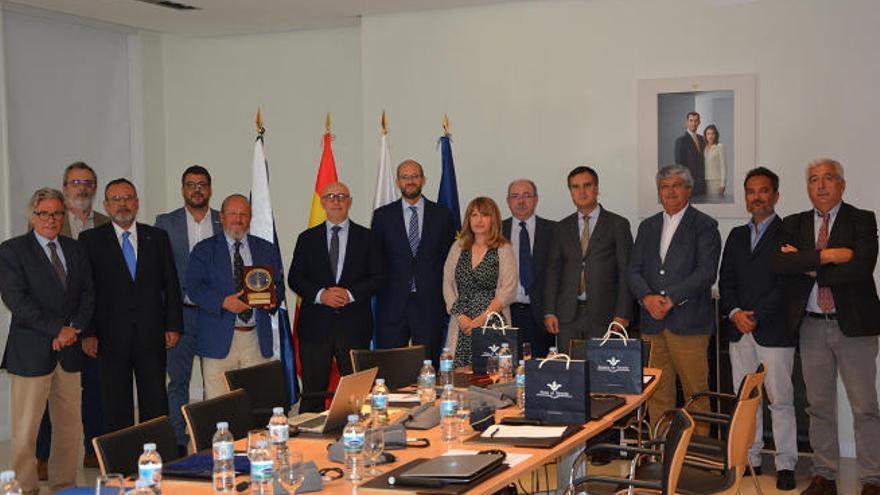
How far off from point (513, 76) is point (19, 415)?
184 inches

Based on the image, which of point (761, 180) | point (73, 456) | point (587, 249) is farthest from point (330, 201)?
point (761, 180)

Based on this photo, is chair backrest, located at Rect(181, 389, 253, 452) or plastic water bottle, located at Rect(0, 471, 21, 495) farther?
chair backrest, located at Rect(181, 389, 253, 452)

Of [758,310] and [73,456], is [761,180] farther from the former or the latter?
[73,456]

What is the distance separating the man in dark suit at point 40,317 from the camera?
6.57 meters

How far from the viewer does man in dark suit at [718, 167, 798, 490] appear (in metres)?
7.03

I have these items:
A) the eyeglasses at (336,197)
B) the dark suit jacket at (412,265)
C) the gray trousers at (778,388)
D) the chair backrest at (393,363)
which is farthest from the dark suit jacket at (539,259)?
the chair backrest at (393,363)

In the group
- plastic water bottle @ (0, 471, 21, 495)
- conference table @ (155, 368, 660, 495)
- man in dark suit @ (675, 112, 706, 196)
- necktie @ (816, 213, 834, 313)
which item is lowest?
conference table @ (155, 368, 660, 495)

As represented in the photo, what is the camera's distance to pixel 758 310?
707 centimetres

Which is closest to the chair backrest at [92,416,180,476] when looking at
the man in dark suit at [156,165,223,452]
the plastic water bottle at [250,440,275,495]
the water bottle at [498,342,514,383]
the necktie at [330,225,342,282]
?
the plastic water bottle at [250,440,275,495]

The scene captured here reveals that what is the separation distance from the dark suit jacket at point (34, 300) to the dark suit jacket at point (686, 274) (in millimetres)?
3675

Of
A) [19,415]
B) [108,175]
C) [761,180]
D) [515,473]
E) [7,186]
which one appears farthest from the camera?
[108,175]

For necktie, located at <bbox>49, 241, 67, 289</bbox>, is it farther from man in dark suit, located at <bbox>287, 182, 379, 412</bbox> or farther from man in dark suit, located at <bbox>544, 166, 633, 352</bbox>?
man in dark suit, located at <bbox>544, 166, 633, 352</bbox>

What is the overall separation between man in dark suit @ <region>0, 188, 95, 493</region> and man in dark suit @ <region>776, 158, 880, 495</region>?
173 inches

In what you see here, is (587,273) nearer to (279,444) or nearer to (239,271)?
(239,271)
